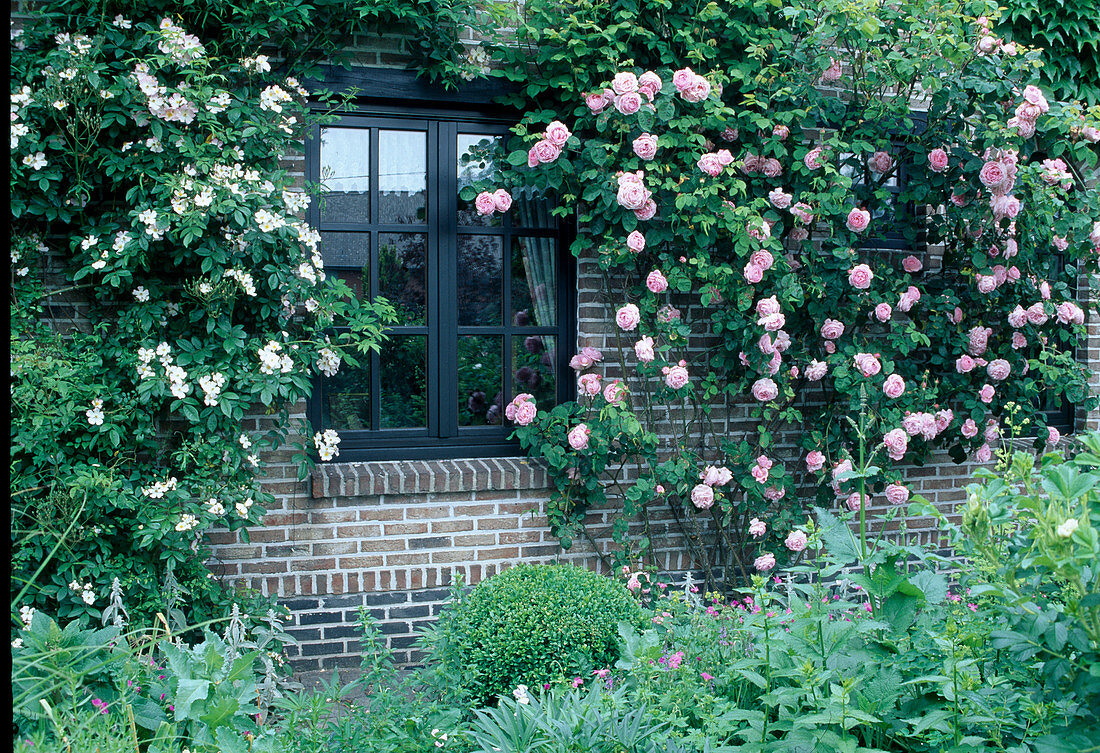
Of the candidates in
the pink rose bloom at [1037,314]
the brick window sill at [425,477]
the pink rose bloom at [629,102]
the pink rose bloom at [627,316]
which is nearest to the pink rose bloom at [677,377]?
the pink rose bloom at [627,316]

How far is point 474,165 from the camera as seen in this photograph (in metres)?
4.19

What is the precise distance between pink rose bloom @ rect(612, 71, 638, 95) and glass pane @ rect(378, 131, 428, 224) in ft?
3.19

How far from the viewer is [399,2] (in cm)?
381

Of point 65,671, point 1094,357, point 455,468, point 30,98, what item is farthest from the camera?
point 1094,357

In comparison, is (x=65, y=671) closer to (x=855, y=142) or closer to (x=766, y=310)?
(x=766, y=310)

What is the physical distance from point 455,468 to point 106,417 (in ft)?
4.99

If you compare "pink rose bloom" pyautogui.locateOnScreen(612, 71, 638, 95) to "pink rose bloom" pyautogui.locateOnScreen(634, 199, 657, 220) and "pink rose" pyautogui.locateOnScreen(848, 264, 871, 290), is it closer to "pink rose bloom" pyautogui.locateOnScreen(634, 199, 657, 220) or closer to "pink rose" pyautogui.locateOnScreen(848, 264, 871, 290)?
"pink rose bloom" pyautogui.locateOnScreen(634, 199, 657, 220)

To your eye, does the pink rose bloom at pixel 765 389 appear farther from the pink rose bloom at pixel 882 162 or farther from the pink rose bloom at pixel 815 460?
the pink rose bloom at pixel 882 162

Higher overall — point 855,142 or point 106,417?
point 855,142

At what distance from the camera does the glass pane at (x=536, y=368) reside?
432 cm

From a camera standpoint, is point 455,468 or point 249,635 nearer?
point 249,635

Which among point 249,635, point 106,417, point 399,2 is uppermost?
point 399,2

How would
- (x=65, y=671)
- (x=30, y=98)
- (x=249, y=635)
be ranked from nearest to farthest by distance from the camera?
(x=65, y=671) → (x=30, y=98) → (x=249, y=635)

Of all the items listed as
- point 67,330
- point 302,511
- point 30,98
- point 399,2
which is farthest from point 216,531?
point 399,2
